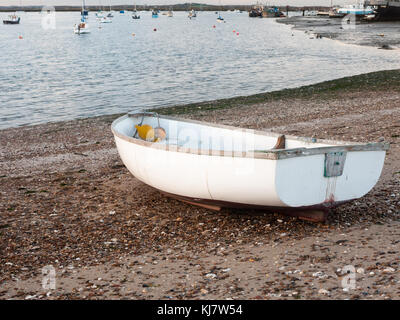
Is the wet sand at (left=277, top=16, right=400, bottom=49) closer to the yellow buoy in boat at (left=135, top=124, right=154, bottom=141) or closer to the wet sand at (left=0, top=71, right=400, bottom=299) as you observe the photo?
the yellow buoy in boat at (left=135, top=124, right=154, bottom=141)

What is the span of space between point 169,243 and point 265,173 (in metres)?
1.82

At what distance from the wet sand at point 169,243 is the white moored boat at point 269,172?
0.50 metres

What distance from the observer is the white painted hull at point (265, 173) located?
686 cm

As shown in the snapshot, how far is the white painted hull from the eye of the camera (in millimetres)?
6863

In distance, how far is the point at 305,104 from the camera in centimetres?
2041

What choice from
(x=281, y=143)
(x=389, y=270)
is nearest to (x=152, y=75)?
(x=281, y=143)

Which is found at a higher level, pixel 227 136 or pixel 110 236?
pixel 227 136

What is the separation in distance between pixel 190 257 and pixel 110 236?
5.19 ft

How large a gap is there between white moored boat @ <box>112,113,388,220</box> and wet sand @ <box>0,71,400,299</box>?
0.50 meters

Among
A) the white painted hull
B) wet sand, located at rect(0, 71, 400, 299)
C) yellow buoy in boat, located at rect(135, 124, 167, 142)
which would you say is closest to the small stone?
wet sand, located at rect(0, 71, 400, 299)

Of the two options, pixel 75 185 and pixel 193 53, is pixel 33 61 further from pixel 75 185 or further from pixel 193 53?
pixel 75 185

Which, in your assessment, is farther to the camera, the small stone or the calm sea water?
the calm sea water

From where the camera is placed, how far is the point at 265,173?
22.6ft
